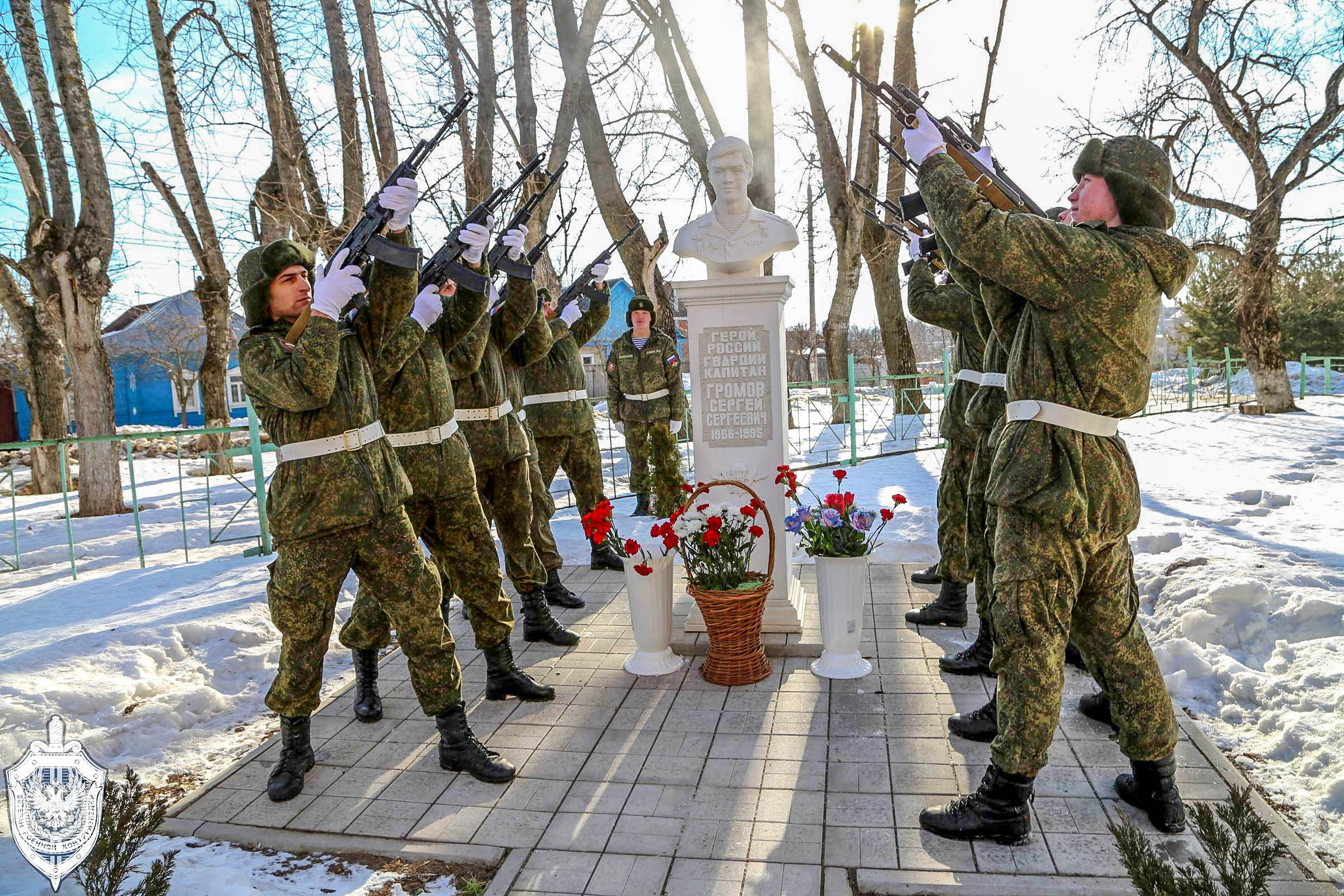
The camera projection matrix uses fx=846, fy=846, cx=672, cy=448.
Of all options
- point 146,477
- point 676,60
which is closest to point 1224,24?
point 676,60

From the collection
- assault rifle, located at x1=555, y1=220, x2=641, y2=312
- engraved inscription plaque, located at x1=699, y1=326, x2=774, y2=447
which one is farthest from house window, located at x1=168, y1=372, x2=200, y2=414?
engraved inscription plaque, located at x1=699, y1=326, x2=774, y2=447

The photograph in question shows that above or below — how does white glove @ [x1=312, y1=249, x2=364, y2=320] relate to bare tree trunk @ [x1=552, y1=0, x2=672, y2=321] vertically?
below

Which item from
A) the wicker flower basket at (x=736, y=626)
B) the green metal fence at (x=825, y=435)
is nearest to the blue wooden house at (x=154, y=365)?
the green metal fence at (x=825, y=435)

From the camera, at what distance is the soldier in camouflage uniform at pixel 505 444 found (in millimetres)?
4492

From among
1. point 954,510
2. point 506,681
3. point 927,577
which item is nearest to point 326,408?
point 506,681

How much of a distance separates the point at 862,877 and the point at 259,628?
12.6 feet

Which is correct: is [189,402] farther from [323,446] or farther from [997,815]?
[997,815]

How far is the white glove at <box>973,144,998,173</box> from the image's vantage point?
306cm

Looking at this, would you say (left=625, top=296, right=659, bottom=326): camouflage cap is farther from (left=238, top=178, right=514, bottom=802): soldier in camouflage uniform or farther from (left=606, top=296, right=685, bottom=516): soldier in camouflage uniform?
(left=238, top=178, right=514, bottom=802): soldier in camouflage uniform

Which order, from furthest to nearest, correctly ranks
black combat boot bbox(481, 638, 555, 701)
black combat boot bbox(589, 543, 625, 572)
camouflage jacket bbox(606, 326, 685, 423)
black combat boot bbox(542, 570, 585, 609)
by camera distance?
1. camouflage jacket bbox(606, 326, 685, 423)
2. black combat boot bbox(589, 543, 625, 572)
3. black combat boot bbox(542, 570, 585, 609)
4. black combat boot bbox(481, 638, 555, 701)

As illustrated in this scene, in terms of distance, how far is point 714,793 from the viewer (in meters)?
3.04

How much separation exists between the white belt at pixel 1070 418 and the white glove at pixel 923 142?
2.84 ft

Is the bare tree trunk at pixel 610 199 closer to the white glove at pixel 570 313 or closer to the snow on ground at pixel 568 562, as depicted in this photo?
the snow on ground at pixel 568 562

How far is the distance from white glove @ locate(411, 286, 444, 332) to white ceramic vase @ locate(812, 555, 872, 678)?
2096 mm
